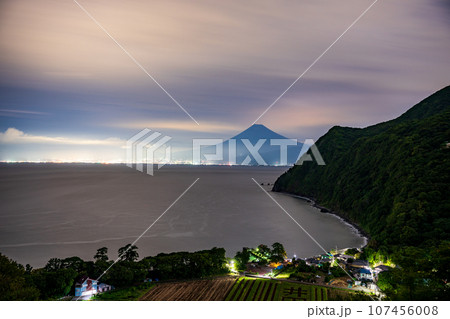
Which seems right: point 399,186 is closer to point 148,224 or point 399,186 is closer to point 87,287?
point 148,224

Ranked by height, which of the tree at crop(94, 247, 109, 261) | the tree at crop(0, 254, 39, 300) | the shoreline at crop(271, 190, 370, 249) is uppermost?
the tree at crop(0, 254, 39, 300)

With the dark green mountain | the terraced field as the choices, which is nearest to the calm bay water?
the dark green mountain

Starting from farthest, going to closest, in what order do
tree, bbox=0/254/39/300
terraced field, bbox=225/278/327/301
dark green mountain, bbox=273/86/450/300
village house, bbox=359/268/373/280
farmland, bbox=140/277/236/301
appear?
1. dark green mountain, bbox=273/86/450/300
2. village house, bbox=359/268/373/280
3. farmland, bbox=140/277/236/301
4. terraced field, bbox=225/278/327/301
5. tree, bbox=0/254/39/300

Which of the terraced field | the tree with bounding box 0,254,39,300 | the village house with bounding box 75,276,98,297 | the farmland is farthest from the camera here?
the village house with bounding box 75,276,98,297

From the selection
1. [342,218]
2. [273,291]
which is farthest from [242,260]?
→ [342,218]

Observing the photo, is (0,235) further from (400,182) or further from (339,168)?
(339,168)

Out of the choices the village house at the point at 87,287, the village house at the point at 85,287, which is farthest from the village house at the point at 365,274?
the village house at the point at 85,287

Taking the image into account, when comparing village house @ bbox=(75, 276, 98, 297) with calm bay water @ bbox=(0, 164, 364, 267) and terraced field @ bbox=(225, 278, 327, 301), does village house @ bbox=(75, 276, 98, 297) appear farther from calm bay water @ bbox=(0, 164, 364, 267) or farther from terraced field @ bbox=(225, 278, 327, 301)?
calm bay water @ bbox=(0, 164, 364, 267)
